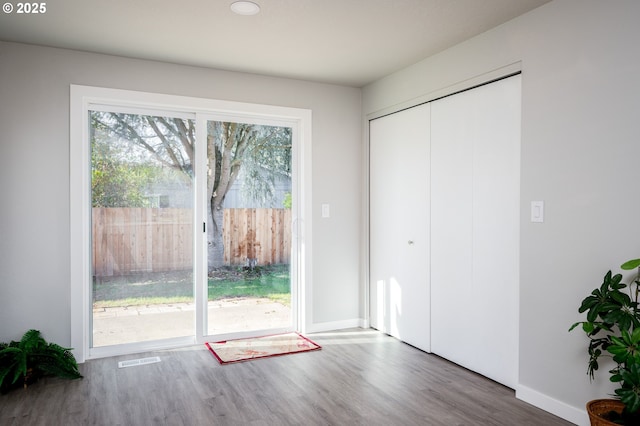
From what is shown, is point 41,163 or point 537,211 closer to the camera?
point 537,211

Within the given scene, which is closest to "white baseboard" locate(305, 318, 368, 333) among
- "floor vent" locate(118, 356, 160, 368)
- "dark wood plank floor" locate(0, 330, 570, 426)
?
"dark wood plank floor" locate(0, 330, 570, 426)

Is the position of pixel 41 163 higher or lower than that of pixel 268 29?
lower

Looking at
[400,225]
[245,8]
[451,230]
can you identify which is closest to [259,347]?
[400,225]

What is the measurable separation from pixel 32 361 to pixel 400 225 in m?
3.05

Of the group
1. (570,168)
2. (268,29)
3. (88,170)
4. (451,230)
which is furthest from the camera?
(88,170)

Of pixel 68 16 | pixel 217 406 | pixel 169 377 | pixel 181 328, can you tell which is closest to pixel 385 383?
pixel 217 406

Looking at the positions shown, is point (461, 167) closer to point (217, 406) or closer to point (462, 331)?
point (462, 331)

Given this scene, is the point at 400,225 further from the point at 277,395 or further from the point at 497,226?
the point at 277,395

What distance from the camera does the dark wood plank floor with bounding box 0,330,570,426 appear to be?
2.63m

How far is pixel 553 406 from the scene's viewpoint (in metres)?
2.68

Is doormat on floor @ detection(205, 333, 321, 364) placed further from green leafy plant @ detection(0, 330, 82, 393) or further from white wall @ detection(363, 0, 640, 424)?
white wall @ detection(363, 0, 640, 424)

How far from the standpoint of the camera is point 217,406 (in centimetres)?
280

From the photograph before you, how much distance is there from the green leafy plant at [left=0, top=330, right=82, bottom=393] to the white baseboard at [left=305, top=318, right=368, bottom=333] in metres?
2.05

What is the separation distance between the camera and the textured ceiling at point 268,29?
2.76m
